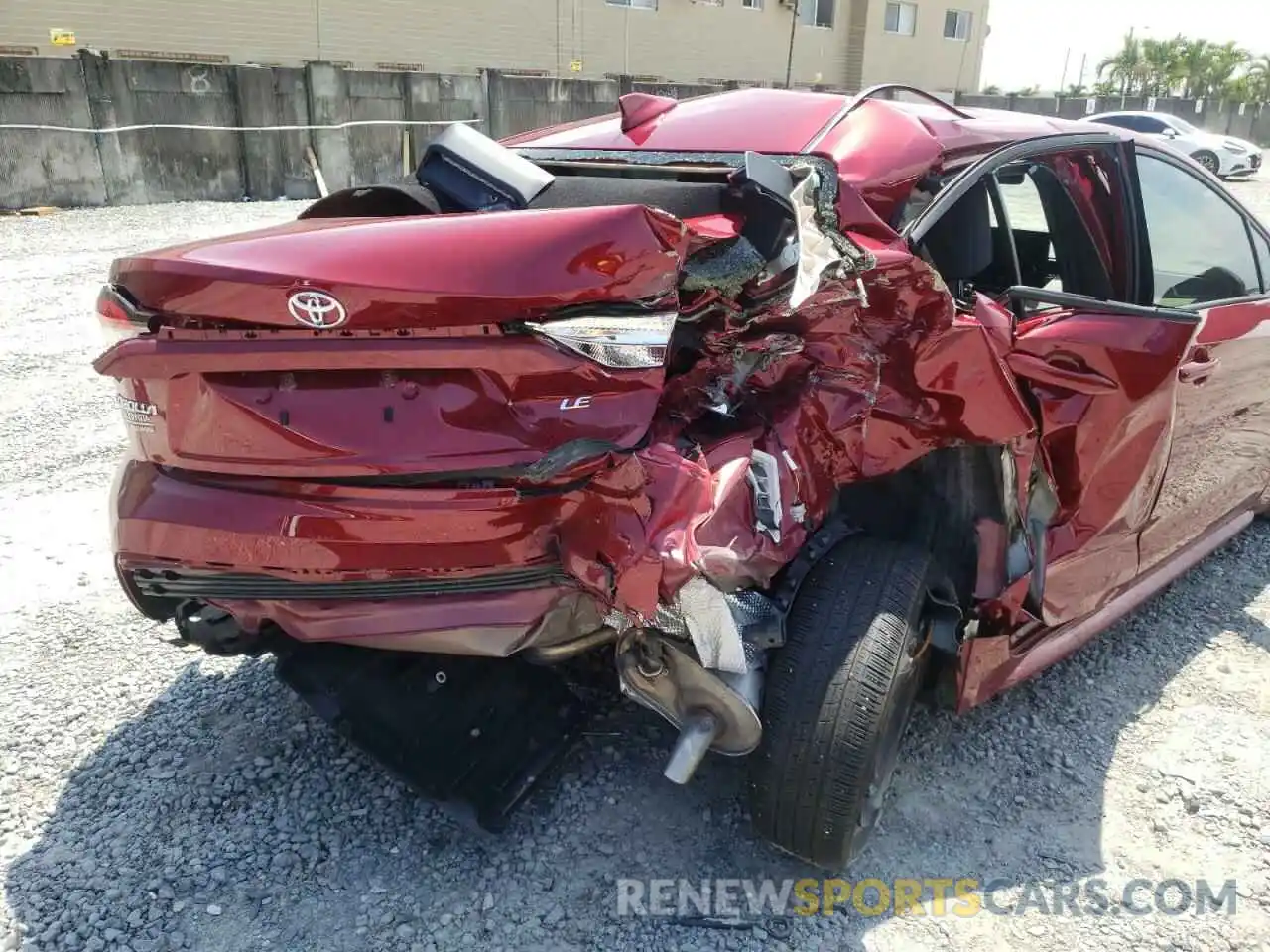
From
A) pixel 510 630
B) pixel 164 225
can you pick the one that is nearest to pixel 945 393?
pixel 510 630

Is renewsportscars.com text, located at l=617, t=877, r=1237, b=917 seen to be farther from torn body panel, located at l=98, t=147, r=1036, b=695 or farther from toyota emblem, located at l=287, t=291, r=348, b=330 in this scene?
toyota emblem, located at l=287, t=291, r=348, b=330

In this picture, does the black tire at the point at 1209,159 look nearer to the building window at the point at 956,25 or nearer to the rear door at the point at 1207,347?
the building window at the point at 956,25

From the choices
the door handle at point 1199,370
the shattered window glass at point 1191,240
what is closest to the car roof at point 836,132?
the shattered window glass at point 1191,240

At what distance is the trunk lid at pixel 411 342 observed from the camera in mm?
1880

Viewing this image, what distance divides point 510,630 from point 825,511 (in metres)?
0.86

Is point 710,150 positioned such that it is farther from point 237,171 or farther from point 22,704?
point 237,171

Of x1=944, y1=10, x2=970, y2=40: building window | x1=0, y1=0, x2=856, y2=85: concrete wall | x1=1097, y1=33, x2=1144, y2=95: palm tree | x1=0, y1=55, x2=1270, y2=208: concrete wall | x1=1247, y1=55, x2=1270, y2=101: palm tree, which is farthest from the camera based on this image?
x1=1097, y1=33, x2=1144, y2=95: palm tree

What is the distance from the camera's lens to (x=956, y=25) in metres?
36.4

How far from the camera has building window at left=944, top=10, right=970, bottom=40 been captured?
35.9 metres

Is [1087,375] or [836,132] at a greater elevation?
[836,132]

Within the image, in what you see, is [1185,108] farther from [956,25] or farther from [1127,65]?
[1127,65]

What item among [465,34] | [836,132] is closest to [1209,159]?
[465,34]

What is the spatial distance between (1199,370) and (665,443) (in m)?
1.86

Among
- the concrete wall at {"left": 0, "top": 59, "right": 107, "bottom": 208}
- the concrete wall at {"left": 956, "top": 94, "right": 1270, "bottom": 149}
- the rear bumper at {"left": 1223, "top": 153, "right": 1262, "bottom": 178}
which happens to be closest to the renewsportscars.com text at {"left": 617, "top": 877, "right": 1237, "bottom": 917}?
the concrete wall at {"left": 0, "top": 59, "right": 107, "bottom": 208}
